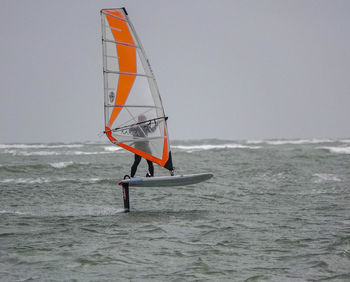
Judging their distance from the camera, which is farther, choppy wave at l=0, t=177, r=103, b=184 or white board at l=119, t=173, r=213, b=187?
choppy wave at l=0, t=177, r=103, b=184

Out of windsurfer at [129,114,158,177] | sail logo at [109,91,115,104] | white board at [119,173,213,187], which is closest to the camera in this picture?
white board at [119,173,213,187]

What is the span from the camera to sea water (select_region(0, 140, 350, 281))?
6781 millimetres

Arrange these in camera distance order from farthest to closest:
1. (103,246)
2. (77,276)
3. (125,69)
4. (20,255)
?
(125,69), (103,246), (20,255), (77,276)

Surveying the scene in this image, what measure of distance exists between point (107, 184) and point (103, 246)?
930 cm

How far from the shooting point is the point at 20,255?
750 centimetres

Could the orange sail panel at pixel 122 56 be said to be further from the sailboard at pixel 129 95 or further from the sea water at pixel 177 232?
the sea water at pixel 177 232

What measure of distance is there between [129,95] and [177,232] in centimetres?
382

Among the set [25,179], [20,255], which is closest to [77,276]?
[20,255]

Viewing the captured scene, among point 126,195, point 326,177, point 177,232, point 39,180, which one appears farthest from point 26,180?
point 326,177

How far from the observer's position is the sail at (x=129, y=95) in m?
11.4

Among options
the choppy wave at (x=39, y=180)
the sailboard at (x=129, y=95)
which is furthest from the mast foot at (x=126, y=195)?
the choppy wave at (x=39, y=180)

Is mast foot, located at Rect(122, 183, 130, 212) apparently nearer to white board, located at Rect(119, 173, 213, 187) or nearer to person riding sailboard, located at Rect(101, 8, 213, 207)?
person riding sailboard, located at Rect(101, 8, 213, 207)

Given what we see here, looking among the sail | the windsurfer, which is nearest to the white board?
the windsurfer

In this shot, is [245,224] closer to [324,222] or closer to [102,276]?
[324,222]
